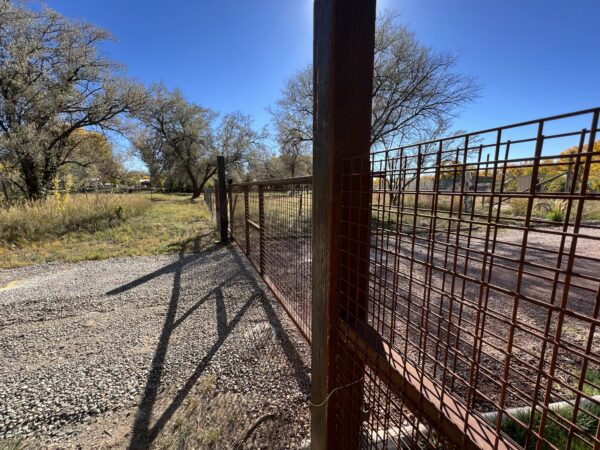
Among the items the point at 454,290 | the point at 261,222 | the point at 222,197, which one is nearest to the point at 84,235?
the point at 222,197

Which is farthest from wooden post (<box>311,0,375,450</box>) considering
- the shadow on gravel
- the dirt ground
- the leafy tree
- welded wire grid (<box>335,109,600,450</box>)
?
the leafy tree

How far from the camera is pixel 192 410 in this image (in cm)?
199

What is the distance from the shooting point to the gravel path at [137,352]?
77.2 inches

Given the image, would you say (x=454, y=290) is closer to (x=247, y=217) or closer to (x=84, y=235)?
(x=247, y=217)

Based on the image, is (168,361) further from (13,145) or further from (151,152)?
(151,152)

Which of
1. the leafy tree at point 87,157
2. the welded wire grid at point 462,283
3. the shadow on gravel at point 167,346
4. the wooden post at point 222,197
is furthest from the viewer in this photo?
the leafy tree at point 87,157

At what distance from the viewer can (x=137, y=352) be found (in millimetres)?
2645

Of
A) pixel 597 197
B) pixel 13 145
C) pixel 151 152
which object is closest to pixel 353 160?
pixel 597 197

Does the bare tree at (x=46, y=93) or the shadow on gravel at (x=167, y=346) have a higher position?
the bare tree at (x=46, y=93)

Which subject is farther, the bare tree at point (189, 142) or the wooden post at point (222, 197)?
the bare tree at point (189, 142)

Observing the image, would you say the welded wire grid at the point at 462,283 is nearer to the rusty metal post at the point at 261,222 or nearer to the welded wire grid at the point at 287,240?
the welded wire grid at the point at 287,240

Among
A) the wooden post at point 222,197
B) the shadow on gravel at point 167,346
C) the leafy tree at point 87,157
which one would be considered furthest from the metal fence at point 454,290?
the leafy tree at point 87,157

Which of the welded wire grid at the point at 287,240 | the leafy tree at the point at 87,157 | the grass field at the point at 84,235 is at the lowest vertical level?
the grass field at the point at 84,235

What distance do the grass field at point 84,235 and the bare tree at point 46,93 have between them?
357cm
